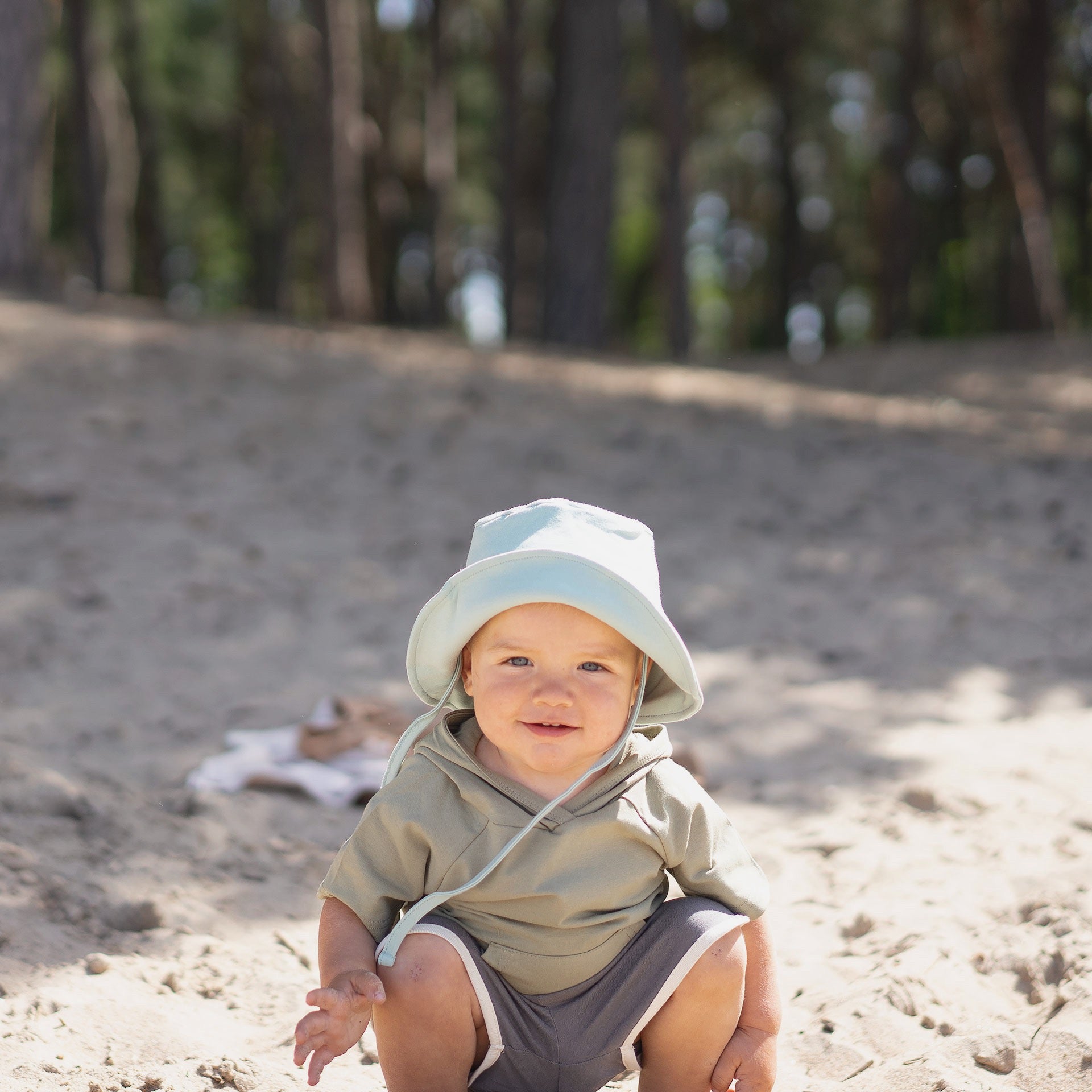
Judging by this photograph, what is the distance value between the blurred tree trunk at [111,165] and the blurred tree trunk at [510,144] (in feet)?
14.8

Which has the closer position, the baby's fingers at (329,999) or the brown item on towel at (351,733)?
the baby's fingers at (329,999)

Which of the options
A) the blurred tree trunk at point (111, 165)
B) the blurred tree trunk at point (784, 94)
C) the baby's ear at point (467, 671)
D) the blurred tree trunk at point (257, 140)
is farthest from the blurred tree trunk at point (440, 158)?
the baby's ear at point (467, 671)

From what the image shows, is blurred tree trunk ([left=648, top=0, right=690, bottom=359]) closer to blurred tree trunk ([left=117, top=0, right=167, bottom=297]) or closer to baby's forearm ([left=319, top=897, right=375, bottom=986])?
blurred tree trunk ([left=117, top=0, right=167, bottom=297])

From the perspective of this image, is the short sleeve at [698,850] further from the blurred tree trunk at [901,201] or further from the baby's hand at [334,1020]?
the blurred tree trunk at [901,201]

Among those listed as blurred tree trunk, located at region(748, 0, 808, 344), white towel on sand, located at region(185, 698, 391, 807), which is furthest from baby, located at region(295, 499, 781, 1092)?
blurred tree trunk, located at region(748, 0, 808, 344)

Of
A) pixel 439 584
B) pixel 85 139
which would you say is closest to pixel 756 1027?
pixel 439 584

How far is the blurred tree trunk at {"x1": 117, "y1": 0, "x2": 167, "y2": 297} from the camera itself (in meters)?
17.0

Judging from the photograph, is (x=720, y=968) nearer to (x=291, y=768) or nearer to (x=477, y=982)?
(x=477, y=982)

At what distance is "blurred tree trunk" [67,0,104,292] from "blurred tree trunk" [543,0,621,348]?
5.76 m

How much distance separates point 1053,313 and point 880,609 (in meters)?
9.71

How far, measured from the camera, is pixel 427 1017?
1.79 meters

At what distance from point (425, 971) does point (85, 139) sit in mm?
13897

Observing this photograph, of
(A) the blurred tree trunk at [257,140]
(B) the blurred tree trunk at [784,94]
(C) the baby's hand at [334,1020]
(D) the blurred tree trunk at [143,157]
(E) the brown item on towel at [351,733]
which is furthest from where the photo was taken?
(A) the blurred tree trunk at [257,140]

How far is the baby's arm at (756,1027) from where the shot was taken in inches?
74.1
